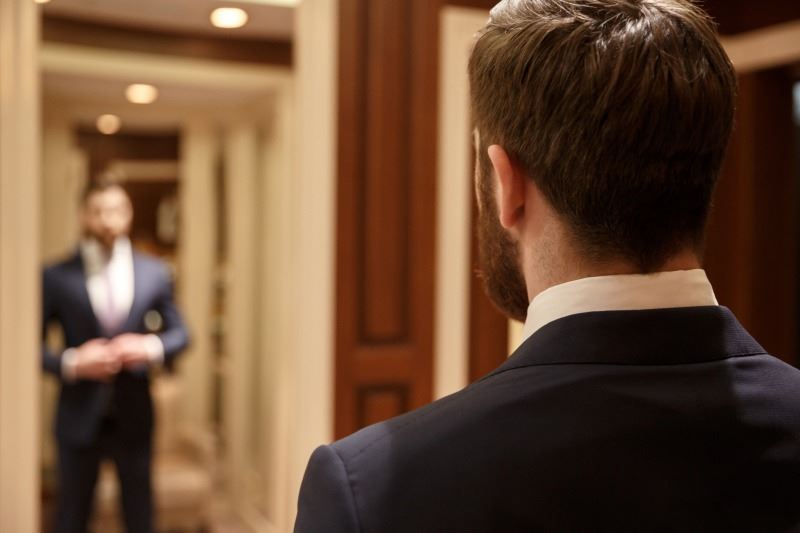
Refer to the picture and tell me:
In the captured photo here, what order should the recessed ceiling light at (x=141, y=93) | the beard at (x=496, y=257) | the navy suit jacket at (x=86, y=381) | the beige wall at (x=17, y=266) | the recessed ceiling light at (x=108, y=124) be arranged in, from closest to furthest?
1. the beard at (x=496, y=257)
2. the beige wall at (x=17, y=266)
3. the navy suit jacket at (x=86, y=381)
4. the recessed ceiling light at (x=141, y=93)
5. the recessed ceiling light at (x=108, y=124)

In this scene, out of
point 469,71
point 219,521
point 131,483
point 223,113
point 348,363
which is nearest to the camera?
point 469,71

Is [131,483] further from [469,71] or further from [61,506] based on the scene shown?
[469,71]

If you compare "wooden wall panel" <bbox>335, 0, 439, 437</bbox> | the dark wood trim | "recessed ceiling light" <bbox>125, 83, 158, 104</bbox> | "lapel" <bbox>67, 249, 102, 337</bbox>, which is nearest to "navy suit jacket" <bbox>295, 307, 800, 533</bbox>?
"wooden wall panel" <bbox>335, 0, 439, 437</bbox>

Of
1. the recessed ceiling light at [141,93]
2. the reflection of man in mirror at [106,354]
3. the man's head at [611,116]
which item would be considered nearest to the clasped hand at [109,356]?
the reflection of man in mirror at [106,354]

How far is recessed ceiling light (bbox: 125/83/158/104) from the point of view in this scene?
4.19 metres

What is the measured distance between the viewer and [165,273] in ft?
11.0

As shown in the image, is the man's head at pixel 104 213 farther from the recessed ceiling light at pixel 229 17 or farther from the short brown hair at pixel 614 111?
the short brown hair at pixel 614 111

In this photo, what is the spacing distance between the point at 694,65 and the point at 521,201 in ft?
0.55

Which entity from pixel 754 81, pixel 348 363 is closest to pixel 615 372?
pixel 348 363

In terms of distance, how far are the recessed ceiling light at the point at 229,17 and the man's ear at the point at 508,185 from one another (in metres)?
2.74

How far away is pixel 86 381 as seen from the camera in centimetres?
304

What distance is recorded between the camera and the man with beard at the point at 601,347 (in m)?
0.57

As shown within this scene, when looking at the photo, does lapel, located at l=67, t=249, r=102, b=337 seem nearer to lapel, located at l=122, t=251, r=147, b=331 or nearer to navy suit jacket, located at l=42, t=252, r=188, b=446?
navy suit jacket, located at l=42, t=252, r=188, b=446

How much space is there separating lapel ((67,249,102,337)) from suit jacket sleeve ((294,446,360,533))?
2699 mm
